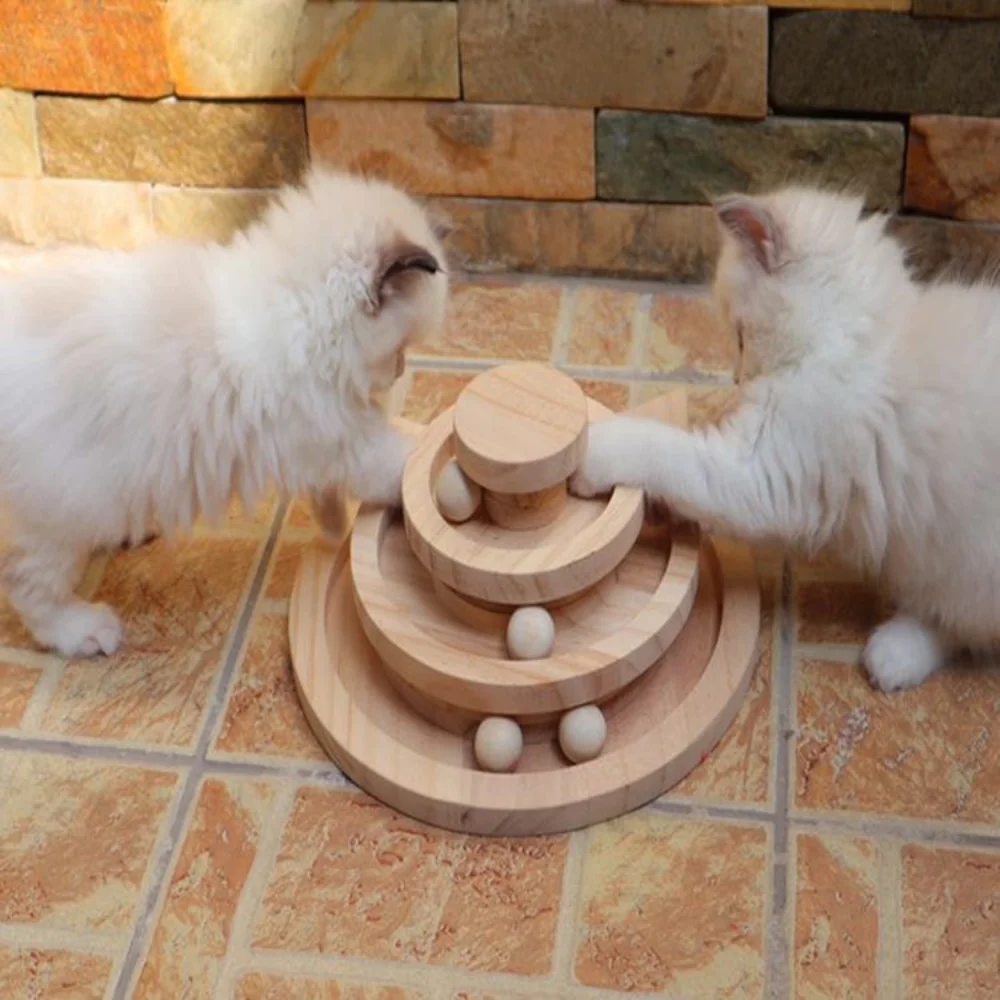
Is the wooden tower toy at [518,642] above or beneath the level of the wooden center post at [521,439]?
beneath

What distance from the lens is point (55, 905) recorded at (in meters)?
2.07

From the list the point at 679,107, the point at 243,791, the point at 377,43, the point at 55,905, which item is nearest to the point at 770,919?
the point at 243,791

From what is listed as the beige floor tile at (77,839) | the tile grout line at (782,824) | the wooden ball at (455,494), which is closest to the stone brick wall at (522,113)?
the tile grout line at (782,824)

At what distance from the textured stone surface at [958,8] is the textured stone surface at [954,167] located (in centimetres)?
19

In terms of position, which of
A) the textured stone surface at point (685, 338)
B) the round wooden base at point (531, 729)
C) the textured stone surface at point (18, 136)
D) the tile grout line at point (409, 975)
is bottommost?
the tile grout line at point (409, 975)

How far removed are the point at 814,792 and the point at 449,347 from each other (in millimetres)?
1166

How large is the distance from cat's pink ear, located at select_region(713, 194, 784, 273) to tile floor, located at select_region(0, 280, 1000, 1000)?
1.91 feet

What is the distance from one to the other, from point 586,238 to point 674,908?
1.44 m

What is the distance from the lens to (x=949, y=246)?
287 centimetres

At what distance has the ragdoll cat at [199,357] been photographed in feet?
6.95

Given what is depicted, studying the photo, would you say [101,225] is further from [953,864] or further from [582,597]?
[953,864]

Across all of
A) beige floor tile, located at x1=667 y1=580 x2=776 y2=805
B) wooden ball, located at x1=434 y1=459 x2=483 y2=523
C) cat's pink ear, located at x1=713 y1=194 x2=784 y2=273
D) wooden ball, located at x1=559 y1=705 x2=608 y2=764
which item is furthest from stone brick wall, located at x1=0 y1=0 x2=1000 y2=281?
wooden ball, located at x1=559 y1=705 x2=608 y2=764

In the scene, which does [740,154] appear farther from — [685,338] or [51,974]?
[51,974]

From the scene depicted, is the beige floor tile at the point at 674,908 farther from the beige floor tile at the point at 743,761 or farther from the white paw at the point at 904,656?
the white paw at the point at 904,656
